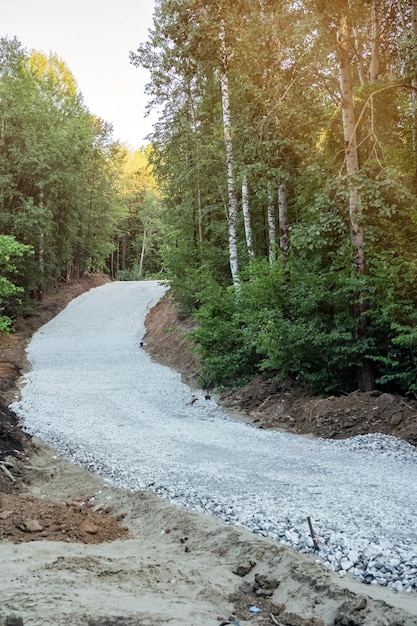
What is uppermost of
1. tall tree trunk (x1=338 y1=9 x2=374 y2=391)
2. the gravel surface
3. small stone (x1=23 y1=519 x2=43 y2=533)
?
tall tree trunk (x1=338 y1=9 x2=374 y2=391)

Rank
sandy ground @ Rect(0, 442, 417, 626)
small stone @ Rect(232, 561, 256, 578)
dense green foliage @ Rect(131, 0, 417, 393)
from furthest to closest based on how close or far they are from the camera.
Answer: dense green foliage @ Rect(131, 0, 417, 393) → small stone @ Rect(232, 561, 256, 578) → sandy ground @ Rect(0, 442, 417, 626)

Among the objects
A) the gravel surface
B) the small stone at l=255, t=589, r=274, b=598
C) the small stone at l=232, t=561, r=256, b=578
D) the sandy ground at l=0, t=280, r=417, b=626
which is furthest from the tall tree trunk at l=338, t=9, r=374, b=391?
the small stone at l=255, t=589, r=274, b=598

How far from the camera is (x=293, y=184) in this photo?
15070mm

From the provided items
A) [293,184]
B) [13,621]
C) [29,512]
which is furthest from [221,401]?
[13,621]

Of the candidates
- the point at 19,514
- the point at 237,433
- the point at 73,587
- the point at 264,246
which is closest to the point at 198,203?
the point at 264,246

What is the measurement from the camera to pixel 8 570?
3674 mm

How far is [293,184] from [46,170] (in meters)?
15.0

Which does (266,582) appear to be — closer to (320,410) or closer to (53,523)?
(53,523)

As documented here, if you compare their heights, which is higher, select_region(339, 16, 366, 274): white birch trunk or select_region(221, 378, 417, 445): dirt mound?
select_region(339, 16, 366, 274): white birch trunk

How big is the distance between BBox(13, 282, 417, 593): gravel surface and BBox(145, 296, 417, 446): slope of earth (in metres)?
0.37

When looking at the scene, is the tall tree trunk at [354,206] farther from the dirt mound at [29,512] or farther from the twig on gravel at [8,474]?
the twig on gravel at [8,474]

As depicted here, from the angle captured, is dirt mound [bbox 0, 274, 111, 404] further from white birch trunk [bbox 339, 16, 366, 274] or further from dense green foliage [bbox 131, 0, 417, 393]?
white birch trunk [bbox 339, 16, 366, 274]

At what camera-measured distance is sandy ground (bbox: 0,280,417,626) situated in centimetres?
309

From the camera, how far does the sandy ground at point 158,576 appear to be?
309 cm
